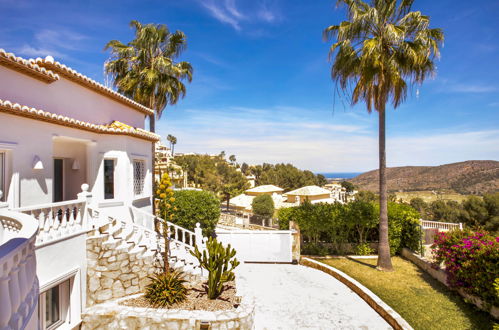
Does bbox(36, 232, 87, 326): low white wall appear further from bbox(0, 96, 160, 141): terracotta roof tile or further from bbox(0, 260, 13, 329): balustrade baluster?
bbox(0, 260, 13, 329): balustrade baluster

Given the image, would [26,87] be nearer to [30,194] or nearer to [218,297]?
[30,194]

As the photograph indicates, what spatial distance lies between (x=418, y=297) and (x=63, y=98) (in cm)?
1526

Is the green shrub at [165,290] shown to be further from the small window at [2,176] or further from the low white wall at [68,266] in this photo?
the small window at [2,176]

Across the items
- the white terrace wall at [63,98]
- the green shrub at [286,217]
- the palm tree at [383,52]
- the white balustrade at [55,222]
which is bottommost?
the green shrub at [286,217]

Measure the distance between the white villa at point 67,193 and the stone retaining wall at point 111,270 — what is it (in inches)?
1.1

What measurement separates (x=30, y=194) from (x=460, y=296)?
48.3ft

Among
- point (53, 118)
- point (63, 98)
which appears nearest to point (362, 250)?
point (53, 118)

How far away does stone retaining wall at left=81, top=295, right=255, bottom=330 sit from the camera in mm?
6926

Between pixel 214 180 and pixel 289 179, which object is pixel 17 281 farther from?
pixel 289 179

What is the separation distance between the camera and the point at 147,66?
17.0 meters

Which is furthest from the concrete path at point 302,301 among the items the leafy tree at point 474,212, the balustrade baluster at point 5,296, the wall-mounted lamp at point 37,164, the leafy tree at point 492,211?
the leafy tree at point 474,212

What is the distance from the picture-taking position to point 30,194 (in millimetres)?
7430

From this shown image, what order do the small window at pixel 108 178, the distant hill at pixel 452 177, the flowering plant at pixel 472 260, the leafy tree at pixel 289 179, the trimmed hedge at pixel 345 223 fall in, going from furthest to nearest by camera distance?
the distant hill at pixel 452 177, the leafy tree at pixel 289 179, the trimmed hedge at pixel 345 223, the small window at pixel 108 178, the flowering plant at pixel 472 260

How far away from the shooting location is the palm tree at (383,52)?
463 inches
